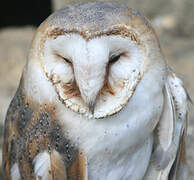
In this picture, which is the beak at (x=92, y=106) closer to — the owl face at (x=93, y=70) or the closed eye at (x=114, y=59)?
the owl face at (x=93, y=70)

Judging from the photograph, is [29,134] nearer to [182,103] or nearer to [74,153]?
[74,153]

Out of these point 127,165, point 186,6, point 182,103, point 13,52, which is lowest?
point 127,165

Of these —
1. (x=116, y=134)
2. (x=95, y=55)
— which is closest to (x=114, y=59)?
(x=95, y=55)

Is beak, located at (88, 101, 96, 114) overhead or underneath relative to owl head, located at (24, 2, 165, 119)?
underneath

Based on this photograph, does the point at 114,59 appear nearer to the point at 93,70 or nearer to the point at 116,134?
the point at 93,70

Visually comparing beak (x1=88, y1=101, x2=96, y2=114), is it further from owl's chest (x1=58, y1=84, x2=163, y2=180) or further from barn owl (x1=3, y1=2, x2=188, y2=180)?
owl's chest (x1=58, y1=84, x2=163, y2=180)

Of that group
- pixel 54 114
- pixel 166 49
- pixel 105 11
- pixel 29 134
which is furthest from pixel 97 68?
pixel 166 49

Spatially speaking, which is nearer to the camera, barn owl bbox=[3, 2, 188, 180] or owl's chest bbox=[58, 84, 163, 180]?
barn owl bbox=[3, 2, 188, 180]

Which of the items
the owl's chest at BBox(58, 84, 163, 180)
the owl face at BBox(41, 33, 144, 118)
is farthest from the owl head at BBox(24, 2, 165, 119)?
the owl's chest at BBox(58, 84, 163, 180)

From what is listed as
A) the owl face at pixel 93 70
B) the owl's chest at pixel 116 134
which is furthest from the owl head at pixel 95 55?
the owl's chest at pixel 116 134
